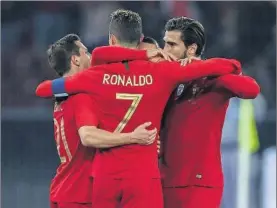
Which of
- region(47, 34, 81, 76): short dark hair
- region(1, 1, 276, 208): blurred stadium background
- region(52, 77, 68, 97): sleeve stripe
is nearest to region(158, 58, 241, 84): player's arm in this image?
region(52, 77, 68, 97): sleeve stripe

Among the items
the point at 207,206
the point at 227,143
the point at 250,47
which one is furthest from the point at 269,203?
the point at 207,206

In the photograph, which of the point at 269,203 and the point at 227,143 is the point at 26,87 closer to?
the point at 227,143

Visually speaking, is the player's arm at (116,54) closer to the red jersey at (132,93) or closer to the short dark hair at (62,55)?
the red jersey at (132,93)

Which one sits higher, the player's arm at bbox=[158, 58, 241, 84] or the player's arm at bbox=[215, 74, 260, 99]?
the player's arm at bbox=[158, 58, 241, 84]

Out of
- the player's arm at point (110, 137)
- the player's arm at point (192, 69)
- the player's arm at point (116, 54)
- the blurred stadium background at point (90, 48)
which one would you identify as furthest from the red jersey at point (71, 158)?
the blurred stadium background at point (90, 48)

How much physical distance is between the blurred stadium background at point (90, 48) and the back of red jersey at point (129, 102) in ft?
17.2

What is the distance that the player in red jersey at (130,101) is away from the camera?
194 inches

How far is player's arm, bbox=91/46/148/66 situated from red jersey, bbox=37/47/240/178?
32 millimetres

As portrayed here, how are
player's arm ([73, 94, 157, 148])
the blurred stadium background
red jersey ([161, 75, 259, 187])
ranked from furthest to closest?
1. the blurred stadium background
2. red jersey ([161, 75, 259, 187])
3. player's arm ([73, 94, 157, 148])

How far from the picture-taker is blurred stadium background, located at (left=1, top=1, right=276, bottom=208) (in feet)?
34.0

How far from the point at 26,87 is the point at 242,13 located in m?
3.01

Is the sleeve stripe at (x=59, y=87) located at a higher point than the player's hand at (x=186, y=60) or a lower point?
lower

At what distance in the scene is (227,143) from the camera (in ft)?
34.0

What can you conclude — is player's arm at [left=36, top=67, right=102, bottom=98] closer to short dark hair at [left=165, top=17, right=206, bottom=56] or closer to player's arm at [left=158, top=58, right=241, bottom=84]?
player's arm at [left=158, top=58, right=241, bottom=84]
